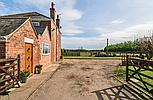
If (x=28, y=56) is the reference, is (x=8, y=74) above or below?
below

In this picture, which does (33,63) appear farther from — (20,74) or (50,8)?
(50,8)

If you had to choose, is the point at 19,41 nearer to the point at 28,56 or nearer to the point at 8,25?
the point at 8,25

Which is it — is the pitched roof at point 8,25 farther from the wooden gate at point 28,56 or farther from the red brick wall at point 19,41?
the wooden gate at point 28,56

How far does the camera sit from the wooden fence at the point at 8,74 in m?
8.74

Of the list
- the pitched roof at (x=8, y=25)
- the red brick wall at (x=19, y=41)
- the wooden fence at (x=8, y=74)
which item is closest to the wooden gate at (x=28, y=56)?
the red brick wall at (x=19, y=41)

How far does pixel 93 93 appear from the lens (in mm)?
9195

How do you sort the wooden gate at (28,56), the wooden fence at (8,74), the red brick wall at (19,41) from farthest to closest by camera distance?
the wooden gate at (28,56) < the red brick wall at (19,41) < the wooden fence at (8,74)

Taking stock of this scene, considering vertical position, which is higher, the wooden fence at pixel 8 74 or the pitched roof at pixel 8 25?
the pitched roof at pixel 8 25

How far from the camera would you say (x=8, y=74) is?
9211mm

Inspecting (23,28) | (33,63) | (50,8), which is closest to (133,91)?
(23,28)

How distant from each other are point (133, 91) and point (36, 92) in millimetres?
4588

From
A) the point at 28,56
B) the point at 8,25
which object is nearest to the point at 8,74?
the point at 8,25

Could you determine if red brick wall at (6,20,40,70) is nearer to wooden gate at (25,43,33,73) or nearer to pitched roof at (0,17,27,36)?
pitched roof at (0,17,27,36)

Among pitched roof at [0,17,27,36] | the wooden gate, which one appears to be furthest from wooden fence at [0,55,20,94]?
the wooden gate
